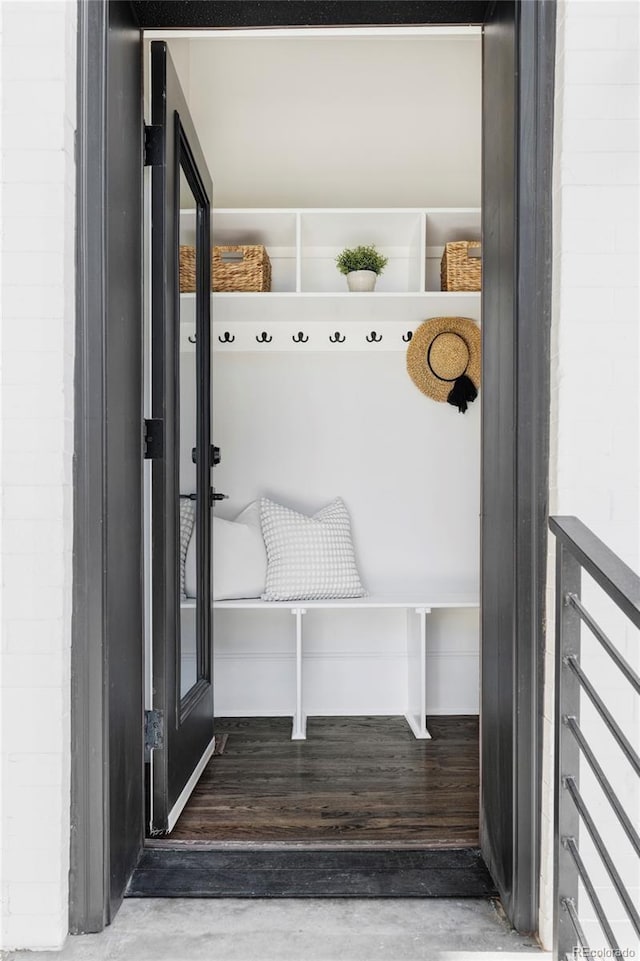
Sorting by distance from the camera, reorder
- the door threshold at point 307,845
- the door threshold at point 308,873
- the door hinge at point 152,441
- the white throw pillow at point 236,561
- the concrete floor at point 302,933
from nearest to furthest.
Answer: the concrete floor at point 302,933 → the door threshold at point 308,873 → the door threshold at point 307,845 → the door hinge at point 152,441 → the white throw pillow at point 236,561

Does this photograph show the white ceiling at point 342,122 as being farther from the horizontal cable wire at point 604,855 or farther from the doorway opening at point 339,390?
the horizontal cable wire at point 604,855

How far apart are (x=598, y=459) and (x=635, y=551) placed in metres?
0.21

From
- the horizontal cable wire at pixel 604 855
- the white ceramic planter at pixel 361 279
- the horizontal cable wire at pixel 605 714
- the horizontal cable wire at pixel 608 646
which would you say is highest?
the white ceramic planter at pixel 361 279

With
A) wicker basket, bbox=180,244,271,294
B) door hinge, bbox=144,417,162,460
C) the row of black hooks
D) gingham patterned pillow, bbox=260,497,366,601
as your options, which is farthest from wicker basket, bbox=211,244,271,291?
door hinge, bbox=144,417,162,460

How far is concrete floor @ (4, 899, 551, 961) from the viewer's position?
63.6 inches

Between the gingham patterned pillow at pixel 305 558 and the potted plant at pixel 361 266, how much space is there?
98 cm

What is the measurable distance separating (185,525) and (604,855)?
162cm

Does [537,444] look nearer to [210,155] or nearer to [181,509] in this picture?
[181,509]

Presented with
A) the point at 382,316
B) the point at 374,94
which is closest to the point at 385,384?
the point at 382,316

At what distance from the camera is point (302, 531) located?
3.29 meters

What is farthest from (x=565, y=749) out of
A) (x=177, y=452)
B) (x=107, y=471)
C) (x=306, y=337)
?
(x=306, y=337)

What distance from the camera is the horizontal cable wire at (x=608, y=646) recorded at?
1175mm

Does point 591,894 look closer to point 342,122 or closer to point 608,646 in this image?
point 608,646

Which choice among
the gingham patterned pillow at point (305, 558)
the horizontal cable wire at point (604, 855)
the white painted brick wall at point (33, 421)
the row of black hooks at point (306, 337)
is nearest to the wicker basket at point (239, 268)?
the row of black hooks at point (306, 337)
